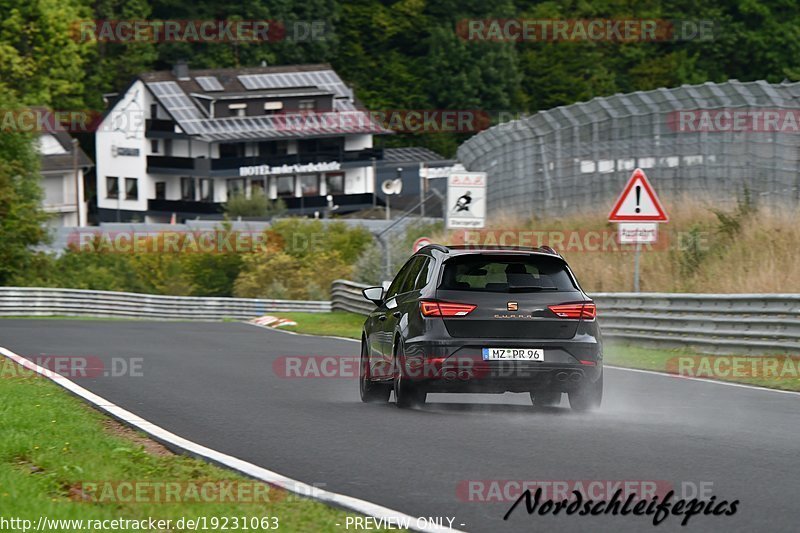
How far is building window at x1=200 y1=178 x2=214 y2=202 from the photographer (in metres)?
101

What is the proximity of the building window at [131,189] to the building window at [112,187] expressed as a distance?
0.86 metres

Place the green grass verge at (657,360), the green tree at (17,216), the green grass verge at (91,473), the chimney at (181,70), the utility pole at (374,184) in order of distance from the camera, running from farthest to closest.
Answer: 1. the utility pole at (374,184)
2. the chimney at (181,70)
3. the green tree at (17,216)
4. the green grass verge at (657,360)
5. the green grass verge at (91,473)

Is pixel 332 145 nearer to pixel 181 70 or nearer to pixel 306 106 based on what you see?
pixel 306 106

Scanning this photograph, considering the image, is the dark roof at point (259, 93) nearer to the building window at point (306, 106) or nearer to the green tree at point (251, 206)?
the building window at point (306, 106)

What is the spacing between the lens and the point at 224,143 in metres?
101

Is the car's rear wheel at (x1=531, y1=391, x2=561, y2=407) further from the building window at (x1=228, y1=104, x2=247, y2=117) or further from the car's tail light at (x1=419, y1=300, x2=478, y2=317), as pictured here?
the building window at (x1=228, y1=104, x2=247, y2=117)

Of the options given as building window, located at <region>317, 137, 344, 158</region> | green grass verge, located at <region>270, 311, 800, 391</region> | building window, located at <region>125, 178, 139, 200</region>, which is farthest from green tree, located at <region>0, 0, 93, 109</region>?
green grass verge, located at <region>270, 311, 800, 391</region>

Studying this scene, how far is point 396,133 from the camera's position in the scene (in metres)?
114

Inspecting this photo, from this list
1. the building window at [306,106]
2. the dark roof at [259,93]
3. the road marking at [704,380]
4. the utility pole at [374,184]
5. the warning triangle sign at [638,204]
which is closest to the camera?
the road marking at [704,380]

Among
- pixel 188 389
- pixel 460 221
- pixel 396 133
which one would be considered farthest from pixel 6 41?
pixel 188 389

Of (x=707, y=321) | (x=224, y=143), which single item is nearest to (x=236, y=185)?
(x=224, y=143)

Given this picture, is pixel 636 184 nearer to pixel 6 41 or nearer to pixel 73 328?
pixel 73 328

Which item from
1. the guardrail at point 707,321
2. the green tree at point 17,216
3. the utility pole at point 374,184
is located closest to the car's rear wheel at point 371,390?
the guardrail at point 707,321

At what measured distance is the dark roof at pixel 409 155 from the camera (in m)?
A: 109
